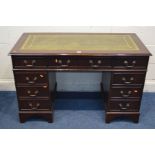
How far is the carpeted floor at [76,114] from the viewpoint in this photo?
221cm

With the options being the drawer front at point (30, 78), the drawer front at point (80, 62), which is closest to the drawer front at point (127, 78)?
the drawer front at point (80, 62)

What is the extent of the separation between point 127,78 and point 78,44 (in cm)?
51

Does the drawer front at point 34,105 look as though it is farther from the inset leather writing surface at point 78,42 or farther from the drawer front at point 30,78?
the inset leather writing surface at point 78,42

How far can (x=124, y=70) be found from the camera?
1945 millimetres

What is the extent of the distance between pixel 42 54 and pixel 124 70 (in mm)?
687

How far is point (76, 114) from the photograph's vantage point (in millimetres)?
2389

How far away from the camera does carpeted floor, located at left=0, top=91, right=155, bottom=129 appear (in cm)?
221

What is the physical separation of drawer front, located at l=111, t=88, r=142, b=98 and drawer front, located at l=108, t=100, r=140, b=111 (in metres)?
0.07

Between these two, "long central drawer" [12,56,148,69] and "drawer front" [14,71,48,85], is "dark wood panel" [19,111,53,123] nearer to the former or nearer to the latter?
"drawer front" [14,71,48,85]

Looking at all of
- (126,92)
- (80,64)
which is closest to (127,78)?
(126,92)

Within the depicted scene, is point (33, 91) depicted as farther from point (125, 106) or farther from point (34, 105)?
point (125, 106)

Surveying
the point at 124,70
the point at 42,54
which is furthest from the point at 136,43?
the point at 42,54

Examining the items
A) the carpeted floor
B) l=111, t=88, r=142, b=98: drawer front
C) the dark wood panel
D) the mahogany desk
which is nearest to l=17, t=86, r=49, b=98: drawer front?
the mahogany desk
